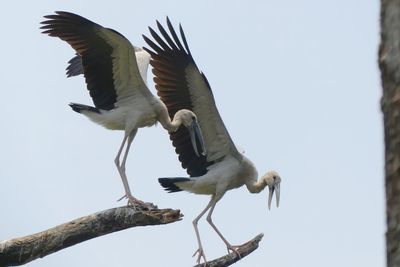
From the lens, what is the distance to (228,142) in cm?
1071

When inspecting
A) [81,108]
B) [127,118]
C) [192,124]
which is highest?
[81,108]

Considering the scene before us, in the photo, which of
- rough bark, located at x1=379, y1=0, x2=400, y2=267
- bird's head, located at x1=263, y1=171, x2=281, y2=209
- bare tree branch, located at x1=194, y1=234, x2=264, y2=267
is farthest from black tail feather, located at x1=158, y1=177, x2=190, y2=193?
rough bark, located at x1=379, y1=0, x2=400, y2=267

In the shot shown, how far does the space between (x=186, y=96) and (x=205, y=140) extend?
0.62m

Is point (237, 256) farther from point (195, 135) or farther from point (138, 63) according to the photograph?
point (138, 63)

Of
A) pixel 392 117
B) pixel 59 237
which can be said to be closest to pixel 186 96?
pixel 59 237

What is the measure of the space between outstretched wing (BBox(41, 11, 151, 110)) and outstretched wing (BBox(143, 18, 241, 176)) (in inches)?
29.4

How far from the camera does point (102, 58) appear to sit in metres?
10.1

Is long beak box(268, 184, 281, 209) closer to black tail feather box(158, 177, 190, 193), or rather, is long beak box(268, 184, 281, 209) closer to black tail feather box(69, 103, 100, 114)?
black tail feather box(158, 177, 190, 193)

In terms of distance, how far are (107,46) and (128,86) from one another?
22.0 inches

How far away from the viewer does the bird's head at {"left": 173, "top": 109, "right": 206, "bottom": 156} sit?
33.9 ft

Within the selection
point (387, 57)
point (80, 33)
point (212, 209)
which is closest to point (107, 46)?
point (80, 33)

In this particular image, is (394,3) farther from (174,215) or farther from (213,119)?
(213,119)

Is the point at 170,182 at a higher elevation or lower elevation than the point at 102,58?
lower

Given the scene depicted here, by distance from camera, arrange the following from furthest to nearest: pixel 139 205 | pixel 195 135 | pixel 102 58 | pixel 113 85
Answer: pixel 195 135
pixel 113 85
pixel 102 58
pixel 139 205
